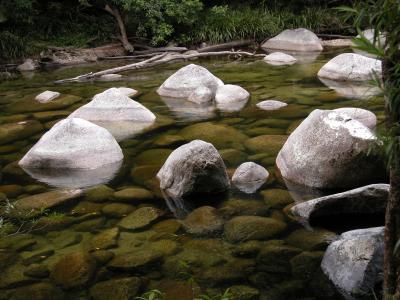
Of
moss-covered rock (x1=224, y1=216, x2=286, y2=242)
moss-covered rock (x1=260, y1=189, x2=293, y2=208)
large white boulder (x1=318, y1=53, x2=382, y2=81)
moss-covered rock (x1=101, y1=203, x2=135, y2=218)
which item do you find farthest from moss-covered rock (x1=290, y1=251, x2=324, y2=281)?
large white boulder (x1=318, y1=53, x2=382, y2=81)

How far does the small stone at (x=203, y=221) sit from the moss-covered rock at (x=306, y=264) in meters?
0.79

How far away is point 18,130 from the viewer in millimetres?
7645

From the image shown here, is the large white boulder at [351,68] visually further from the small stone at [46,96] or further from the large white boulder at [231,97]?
the small stone at [46,96]

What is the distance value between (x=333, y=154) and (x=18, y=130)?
16.1ft

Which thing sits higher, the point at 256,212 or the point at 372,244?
the point at 372,244

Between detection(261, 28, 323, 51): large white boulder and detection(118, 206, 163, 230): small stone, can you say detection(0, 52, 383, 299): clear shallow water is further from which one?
detection(261, 28, 323, 51): large white boulder

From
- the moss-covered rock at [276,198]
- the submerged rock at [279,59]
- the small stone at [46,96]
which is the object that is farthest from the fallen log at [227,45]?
the moss-covered rock at [276,198]

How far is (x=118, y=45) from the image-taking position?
15.7m

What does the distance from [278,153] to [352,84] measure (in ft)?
15.1

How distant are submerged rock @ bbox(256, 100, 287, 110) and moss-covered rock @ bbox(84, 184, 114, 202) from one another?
11.9ft

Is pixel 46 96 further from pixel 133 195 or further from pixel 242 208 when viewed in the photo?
pixel 242 208

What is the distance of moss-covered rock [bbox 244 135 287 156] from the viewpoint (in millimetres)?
6024

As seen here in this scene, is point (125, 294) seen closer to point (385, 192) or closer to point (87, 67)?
point (385, 192)

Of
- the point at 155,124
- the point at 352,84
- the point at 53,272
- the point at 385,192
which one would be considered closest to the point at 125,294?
the point at 53,272
